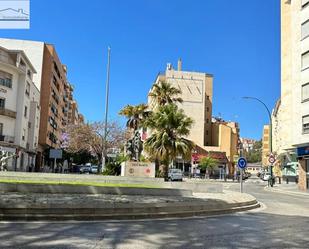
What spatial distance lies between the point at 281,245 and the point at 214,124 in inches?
3586

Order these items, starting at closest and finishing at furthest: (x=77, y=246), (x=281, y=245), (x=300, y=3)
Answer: (x=77, y=246) → (x=281, y=245) → (x=300, y=3)

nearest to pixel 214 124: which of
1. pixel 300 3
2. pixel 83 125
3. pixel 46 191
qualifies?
pixel 83 125

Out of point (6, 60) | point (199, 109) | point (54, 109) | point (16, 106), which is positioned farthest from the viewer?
point (199, 109)

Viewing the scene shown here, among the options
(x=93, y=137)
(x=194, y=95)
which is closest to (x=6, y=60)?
(x=93, y=137)

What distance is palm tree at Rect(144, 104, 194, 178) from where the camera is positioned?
37.3 meters

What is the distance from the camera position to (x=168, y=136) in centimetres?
3778

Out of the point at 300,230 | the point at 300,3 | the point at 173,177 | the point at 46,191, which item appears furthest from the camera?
the point at 173,177

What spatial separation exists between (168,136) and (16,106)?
96.4 ft

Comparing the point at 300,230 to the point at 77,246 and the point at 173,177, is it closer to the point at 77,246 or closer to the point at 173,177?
the point at 77,246

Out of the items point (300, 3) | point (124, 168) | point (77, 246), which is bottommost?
point (77, 246)

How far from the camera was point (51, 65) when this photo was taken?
75.4 m

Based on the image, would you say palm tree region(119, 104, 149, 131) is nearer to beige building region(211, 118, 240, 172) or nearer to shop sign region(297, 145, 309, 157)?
shop sign region(297, 145, 309, 157)

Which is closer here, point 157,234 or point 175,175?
point 157,234

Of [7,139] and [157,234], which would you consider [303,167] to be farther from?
[7,139]
